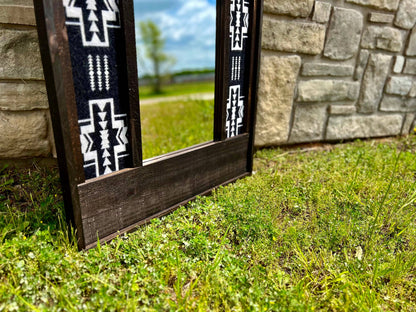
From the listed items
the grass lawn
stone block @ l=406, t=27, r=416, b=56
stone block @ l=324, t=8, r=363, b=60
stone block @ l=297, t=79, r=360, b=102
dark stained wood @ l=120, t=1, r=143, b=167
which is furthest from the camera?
stone block @ l=406, t=27, r=416, b=56

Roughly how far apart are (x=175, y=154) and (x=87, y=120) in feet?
2.02

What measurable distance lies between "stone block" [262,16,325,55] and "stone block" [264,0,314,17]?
69 mm

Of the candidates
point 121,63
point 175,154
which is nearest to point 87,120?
point 121,63

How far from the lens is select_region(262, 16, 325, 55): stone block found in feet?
8.05

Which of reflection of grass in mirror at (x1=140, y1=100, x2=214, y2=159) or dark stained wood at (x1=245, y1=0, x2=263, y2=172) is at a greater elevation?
dark stained wood at (x1=245, y1=0, x2=263, y2=172)

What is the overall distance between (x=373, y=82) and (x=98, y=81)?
301 cm

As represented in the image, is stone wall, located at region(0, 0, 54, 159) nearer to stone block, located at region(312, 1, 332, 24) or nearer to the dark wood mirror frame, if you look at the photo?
the dark wood mirror frame

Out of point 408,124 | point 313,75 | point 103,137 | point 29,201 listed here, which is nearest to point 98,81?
point 103,137

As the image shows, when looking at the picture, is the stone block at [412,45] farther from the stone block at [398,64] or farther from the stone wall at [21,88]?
the stone wall at [21,88]

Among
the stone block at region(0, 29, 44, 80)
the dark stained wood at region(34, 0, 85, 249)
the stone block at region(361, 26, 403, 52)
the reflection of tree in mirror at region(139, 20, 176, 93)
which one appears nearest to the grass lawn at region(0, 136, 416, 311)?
the dark stained wood at region(34, 0, 85, 249)

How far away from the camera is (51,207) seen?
5.74ft

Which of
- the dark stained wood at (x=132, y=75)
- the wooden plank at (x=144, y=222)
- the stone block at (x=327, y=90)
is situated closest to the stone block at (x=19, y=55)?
the dark stained wood at (x=132, y=75)

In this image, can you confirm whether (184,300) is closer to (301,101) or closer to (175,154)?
(175,154)

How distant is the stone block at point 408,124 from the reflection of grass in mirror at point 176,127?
242 centimetres
